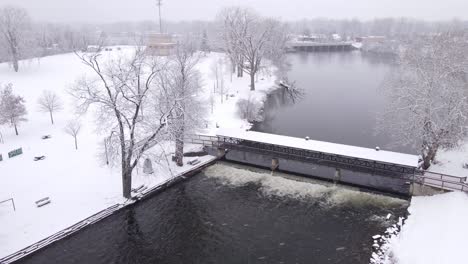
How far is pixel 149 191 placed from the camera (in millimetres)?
28031

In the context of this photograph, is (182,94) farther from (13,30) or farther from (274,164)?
(13,30)

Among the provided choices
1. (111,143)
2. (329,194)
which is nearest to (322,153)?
(329,194)

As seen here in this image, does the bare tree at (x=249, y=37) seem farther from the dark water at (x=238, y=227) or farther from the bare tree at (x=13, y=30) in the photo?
the bare tree at (x=13, y=30)

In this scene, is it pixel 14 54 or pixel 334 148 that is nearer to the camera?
pixel 334 148

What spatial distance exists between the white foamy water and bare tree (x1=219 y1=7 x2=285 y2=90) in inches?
1320

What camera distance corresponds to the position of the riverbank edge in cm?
2078

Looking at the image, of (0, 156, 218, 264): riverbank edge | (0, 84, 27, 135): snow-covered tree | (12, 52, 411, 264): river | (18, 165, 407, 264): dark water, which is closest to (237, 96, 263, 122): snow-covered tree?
(0, 156, 218, 264): riverbank edge

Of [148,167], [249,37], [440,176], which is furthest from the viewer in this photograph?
[249,37]

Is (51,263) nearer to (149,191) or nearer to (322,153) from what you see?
(149,191)

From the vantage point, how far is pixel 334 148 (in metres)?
30.8

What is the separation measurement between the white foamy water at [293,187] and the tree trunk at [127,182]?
7.49 m

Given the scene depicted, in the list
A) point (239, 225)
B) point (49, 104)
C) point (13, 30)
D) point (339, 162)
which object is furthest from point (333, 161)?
point (13, 30)

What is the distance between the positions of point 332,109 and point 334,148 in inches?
909

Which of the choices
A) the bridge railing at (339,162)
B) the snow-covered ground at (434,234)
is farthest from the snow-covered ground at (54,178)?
the snow-covered ground at (434,234)
